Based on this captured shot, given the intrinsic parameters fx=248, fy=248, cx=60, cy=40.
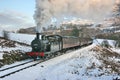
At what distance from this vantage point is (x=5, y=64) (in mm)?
25094

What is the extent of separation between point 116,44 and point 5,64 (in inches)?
3184

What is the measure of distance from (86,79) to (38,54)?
11688 millimetres

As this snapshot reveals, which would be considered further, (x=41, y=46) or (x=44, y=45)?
(x=44, y=45)

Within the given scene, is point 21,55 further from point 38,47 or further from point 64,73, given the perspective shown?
point 64,73

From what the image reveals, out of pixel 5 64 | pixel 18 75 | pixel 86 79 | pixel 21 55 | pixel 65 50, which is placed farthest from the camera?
pixel 65 50

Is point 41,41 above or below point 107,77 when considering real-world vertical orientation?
above

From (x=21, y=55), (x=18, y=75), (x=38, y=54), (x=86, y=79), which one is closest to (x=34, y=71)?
(x=18, y=75)

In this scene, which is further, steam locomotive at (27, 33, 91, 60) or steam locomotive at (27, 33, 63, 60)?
steam locomotive at (27, 33, 91, 60)

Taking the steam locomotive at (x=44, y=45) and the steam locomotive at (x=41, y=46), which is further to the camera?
the steam locomotive at (x=44, y=45)

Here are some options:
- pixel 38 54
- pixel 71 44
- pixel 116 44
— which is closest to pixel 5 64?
pixel 38 54

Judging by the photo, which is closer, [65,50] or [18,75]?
[18,75]

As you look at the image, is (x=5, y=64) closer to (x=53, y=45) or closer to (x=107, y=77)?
(x=53, y=45)

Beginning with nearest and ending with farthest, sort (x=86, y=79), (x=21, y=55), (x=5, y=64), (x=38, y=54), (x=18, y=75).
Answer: (x=86, y=79)
(x=18, y=75)
(x=5, y=64)
(x=38, y=54)
(x=21, y=55)

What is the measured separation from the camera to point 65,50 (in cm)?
3897
